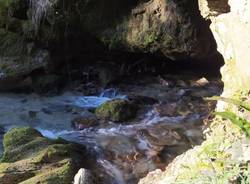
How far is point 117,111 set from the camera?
271 inches

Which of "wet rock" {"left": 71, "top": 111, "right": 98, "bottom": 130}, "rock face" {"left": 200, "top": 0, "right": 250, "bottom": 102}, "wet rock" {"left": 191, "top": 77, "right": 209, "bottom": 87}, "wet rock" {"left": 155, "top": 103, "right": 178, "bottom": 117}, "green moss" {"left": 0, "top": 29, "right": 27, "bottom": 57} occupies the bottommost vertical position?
"wet rock" {"left": 71, "top": 111, "right": 98, "bottom": 130}

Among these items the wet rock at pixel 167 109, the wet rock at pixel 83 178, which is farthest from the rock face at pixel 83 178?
the wet rock at pixel 167 109

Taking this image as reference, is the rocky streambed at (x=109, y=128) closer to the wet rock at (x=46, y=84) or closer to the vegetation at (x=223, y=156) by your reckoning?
the wet rock at (x=46, y=84)

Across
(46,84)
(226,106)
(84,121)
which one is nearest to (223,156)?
(226,106)

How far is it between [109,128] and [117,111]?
0.35 m

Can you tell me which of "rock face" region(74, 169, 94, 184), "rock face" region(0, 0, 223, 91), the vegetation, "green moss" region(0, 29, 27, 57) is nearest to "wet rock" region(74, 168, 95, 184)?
"rock face" region(74, 169, 94, 184)

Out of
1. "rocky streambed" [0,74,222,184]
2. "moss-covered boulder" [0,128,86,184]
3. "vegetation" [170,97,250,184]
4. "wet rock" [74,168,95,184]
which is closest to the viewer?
"vegetation" [170,97,250,184]

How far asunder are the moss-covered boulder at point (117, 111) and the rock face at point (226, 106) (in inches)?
144

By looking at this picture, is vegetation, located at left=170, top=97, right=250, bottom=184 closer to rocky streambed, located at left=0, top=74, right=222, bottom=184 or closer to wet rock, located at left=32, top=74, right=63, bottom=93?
rocky streambed, located at left=0, top=74, right=222, bottom=184

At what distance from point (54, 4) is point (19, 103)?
1822mm

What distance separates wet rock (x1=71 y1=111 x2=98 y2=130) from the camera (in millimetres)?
6816

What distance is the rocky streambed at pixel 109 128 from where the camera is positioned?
5.28 m

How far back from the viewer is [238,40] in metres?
2.79

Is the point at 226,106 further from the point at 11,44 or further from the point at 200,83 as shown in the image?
the point at 11,44
